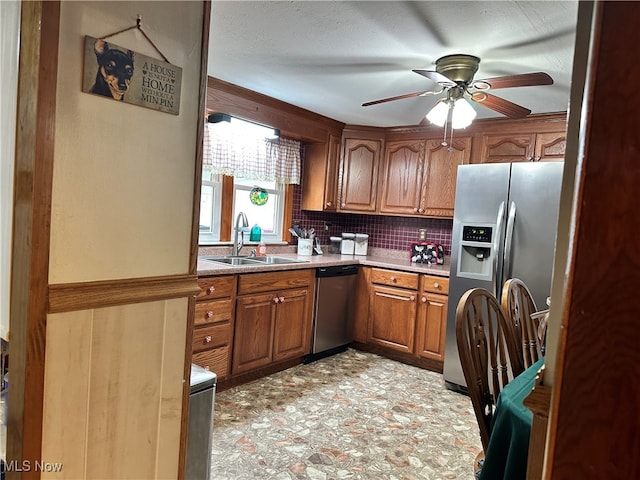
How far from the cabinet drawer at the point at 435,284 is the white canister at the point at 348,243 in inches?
38.9

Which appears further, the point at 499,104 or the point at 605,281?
the point at 499,104

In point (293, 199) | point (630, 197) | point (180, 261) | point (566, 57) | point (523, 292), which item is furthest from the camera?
point (293, 199)

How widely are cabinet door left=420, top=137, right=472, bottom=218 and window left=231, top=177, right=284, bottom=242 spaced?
134 centimetres

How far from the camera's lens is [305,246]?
4.09m

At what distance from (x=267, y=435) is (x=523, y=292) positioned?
5.11 feet

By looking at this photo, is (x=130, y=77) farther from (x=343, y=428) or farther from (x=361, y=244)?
(x=361, y=244)

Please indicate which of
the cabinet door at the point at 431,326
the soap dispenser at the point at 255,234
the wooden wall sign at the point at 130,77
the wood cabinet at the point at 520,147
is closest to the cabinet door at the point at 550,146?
the wood cabinet at the point at 520,147

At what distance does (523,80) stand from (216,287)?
2.08 m

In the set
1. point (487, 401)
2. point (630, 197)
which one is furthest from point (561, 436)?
point (487, 401)

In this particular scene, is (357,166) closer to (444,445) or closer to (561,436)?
(444,445)

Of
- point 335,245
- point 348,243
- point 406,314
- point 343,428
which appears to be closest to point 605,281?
point 343,428

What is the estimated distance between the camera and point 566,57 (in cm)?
223

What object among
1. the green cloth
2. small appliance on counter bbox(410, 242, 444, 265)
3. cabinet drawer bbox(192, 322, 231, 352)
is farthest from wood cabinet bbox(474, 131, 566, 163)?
the green cloth

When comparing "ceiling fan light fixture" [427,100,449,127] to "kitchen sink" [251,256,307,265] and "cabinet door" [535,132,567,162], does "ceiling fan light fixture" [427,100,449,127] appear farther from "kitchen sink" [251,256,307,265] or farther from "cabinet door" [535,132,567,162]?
"kitchen sink" [251,256,307,265]
